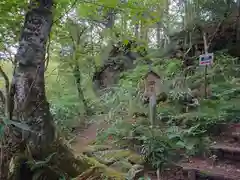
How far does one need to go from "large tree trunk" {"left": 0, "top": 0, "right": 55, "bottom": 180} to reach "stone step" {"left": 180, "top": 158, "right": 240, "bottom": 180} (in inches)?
81.1

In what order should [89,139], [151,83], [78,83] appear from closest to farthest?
[151,83] < [89,139] < [78,83]

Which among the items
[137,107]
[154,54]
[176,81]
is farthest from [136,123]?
[154,54]

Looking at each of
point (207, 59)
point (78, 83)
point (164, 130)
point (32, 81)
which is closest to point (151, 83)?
point (164, 130)

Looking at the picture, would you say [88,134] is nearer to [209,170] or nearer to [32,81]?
[209,170]

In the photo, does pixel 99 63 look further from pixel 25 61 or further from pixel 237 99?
pixel 25 61

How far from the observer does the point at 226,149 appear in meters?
3.78

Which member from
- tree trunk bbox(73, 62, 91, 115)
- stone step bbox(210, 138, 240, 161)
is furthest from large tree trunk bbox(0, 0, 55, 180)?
tree trunk bbox(73, 62, 91, 115)

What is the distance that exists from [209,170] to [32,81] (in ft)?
8.88

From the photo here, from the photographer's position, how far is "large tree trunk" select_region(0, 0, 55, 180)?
8.54 ft

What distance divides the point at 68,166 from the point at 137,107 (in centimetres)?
306

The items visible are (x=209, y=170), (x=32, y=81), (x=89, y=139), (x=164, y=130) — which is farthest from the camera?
(x=89, y=139)

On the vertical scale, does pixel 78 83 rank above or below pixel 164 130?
above

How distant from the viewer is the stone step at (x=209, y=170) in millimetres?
3301

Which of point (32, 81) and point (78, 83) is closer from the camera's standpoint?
point (32, 81)
